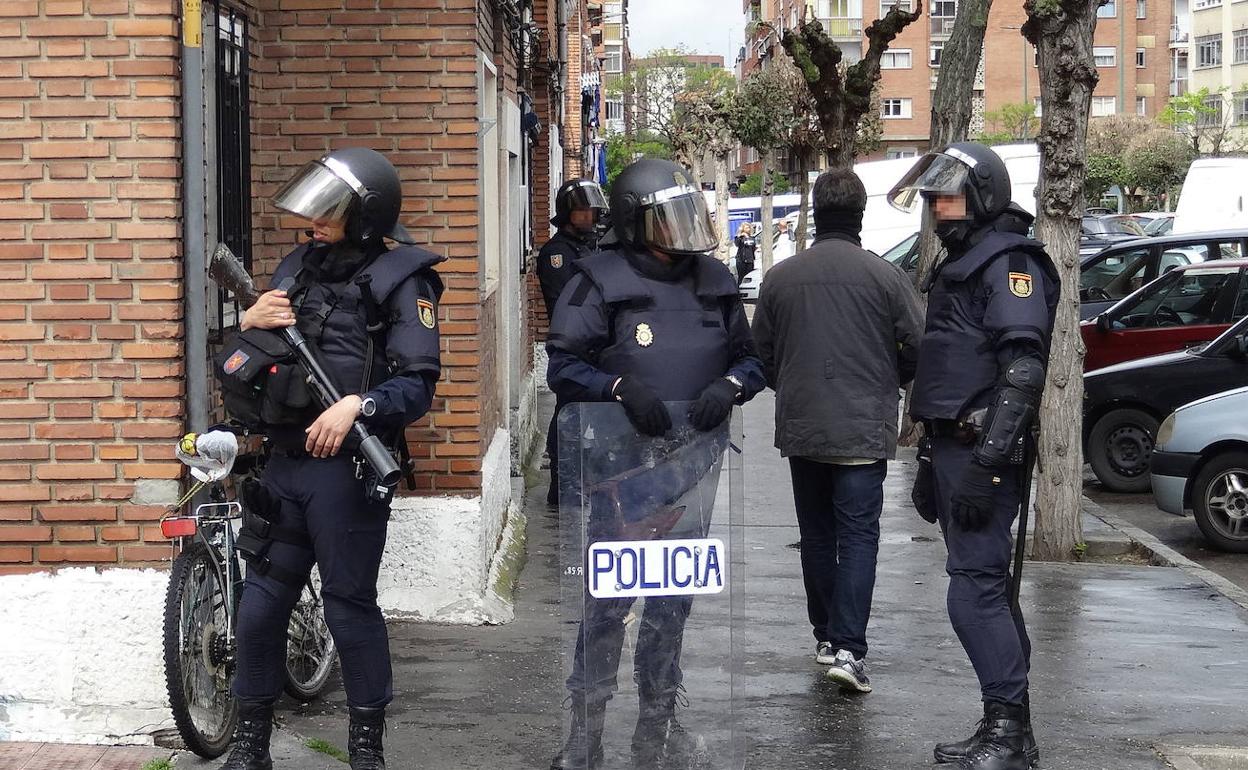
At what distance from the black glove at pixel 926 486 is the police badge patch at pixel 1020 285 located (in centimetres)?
61

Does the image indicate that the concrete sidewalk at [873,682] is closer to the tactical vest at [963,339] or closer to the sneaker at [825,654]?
the sneaker at [825,654]

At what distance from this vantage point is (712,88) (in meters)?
65.3

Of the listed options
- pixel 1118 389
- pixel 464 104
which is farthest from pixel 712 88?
pixel 464 104

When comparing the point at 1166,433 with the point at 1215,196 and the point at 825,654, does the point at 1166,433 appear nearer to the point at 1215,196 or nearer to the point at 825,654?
the point at 825,654

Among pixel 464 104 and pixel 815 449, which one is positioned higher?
pixel 464 104

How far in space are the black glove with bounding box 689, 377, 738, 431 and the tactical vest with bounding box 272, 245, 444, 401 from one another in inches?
31.9

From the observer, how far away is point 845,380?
6.35 m

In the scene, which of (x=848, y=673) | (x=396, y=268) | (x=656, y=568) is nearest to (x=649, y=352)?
(x=656, y=568)

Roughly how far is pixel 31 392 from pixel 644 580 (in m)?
2.18

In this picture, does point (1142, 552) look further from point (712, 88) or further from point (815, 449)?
point (712, 88)

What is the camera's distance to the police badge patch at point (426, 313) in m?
4.76

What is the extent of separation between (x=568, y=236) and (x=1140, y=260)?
8.97m

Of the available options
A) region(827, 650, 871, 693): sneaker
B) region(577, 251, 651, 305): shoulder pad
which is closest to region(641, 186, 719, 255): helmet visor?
region(577, 251, 651, 305): shoulder pad

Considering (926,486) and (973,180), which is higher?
(973,180)
